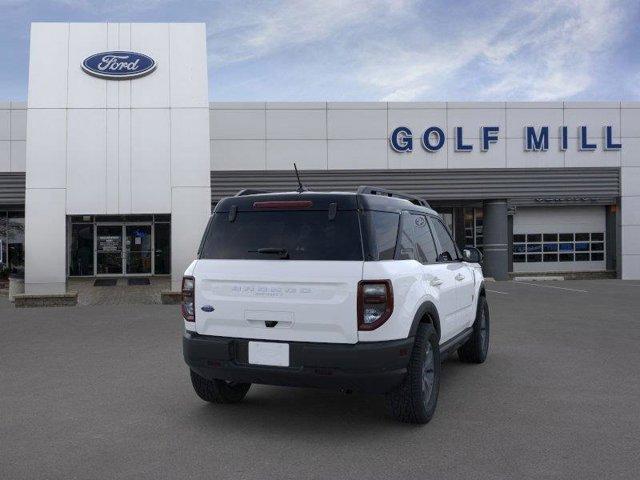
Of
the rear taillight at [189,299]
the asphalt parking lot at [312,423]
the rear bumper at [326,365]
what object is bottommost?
the asphalt parking lot at [312,423]

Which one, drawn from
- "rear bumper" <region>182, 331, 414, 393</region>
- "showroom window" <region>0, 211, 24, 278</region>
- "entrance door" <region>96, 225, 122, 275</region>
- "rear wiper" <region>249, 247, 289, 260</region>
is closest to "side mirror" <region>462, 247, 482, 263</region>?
"rear bumper" <region>182, 331, 414, 393</region>

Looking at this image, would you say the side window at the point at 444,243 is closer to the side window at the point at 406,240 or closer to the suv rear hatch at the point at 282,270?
the side window at the point at 406,240

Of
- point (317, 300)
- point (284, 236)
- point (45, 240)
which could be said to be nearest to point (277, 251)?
point (284, 236)

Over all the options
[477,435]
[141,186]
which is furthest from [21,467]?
[141,186]

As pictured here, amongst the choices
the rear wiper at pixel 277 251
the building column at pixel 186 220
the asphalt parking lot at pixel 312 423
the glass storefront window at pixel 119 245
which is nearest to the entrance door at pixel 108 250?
the glass storefront window at pixel 119 245

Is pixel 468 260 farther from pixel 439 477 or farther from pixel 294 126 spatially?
pixel 294 126

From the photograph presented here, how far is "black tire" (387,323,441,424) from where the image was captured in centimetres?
467

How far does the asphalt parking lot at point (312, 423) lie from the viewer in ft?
13.1

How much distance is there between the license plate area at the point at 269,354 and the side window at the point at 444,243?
2013 mm

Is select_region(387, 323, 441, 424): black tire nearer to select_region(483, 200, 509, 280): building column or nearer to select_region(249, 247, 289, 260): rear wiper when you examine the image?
select_region(249, 247, 289, 260): rear wiper

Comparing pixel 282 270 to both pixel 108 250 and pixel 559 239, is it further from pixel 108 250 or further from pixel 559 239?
pixel 559 239

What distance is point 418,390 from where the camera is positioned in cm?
470

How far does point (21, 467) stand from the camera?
4.00 meters

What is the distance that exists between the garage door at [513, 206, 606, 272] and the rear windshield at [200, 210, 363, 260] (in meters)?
22.0
